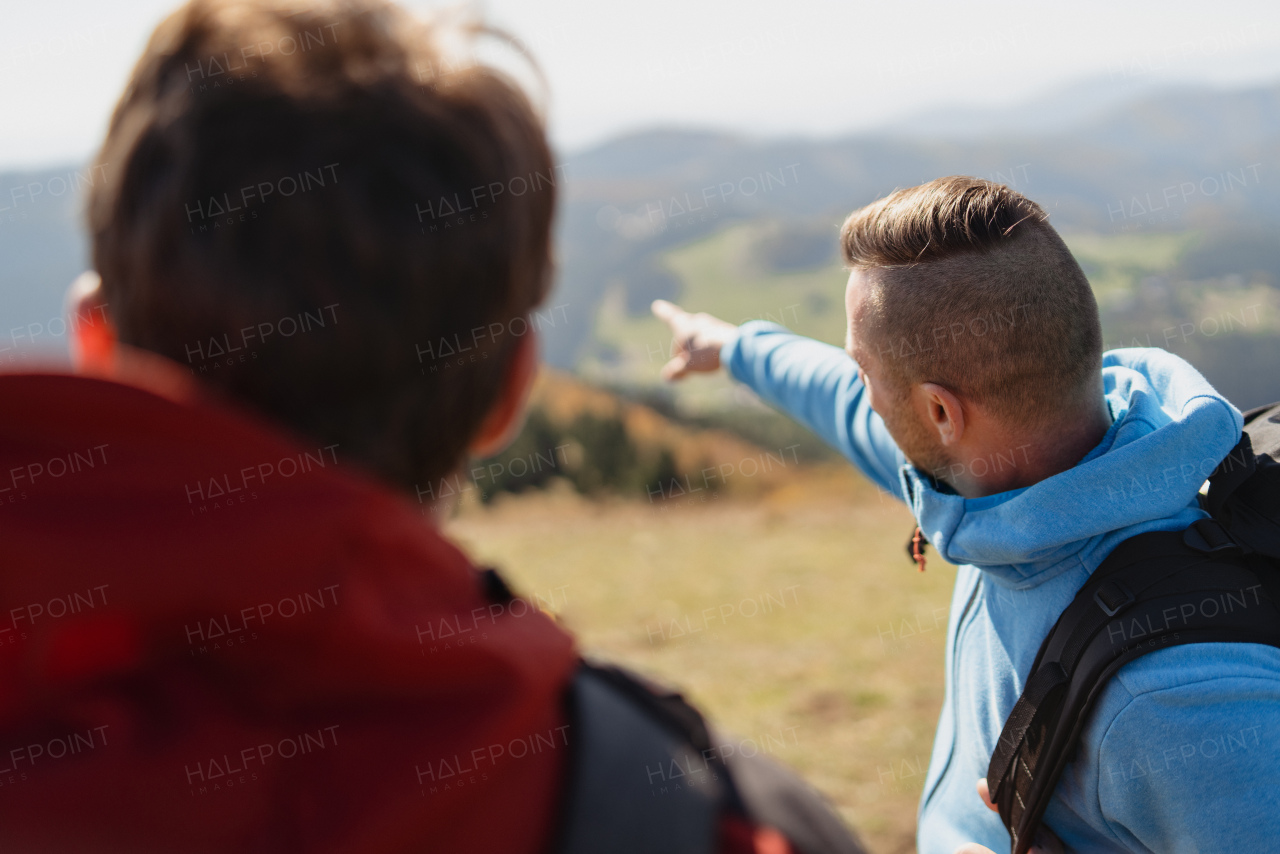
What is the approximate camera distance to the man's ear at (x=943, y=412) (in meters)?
1.81

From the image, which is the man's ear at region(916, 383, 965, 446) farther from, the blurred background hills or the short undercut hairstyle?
the blurred background hills

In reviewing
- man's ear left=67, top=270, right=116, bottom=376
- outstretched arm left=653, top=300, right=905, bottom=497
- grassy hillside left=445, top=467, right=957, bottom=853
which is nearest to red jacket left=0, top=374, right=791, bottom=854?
man's ear left=67, top=270, right=116, bottom=376

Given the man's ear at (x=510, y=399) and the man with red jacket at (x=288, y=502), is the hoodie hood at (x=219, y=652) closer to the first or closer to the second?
the man with red jacket at (x=288, y=502)

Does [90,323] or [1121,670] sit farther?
[1121,670]

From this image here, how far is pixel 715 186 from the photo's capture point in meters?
7.46

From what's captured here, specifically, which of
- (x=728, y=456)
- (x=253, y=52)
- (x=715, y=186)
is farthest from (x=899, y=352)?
(x=728, y=456)

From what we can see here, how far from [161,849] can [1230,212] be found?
63561 mm

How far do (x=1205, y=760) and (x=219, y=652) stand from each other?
5.12 feet

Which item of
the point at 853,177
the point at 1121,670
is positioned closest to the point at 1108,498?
the point at 1121,670

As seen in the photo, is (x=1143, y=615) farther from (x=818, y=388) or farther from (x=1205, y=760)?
(x=818, y=388)

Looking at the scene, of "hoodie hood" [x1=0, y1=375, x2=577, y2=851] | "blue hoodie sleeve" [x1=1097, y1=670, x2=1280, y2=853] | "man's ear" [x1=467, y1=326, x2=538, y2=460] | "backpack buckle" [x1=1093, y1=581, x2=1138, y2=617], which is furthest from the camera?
"backpack buckle" [x1=1093, y1=581, x2=1138, y2=617]

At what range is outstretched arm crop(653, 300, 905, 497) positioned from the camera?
2.50 meters

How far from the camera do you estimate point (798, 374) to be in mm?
2791

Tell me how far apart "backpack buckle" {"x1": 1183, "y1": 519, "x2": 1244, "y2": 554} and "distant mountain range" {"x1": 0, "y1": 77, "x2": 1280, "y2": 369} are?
1349 inches
